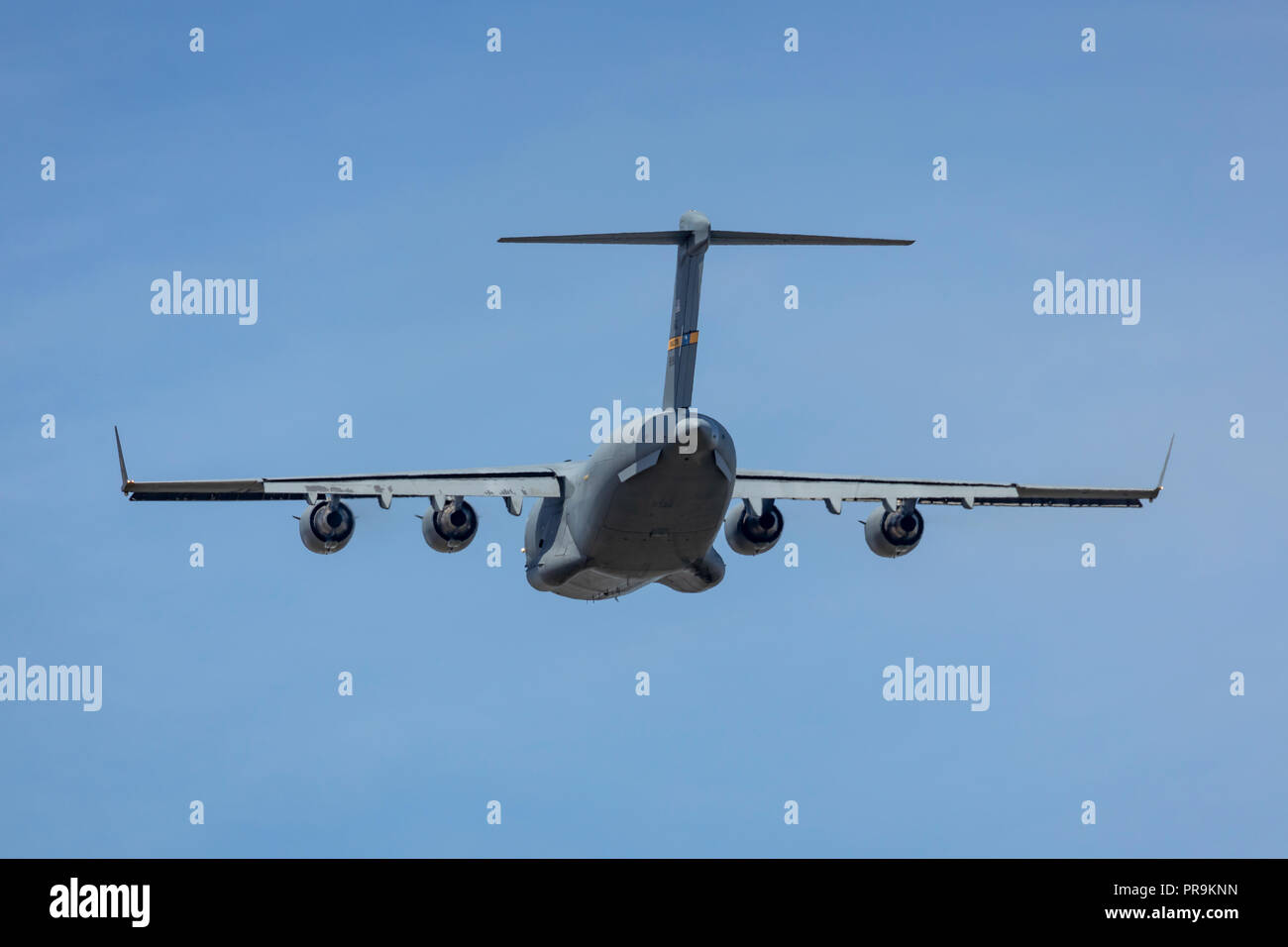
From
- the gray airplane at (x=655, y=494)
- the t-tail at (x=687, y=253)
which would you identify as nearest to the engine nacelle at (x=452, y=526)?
the gray airplane at (x=655, y=494)

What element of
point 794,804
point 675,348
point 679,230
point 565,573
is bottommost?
point 794,804

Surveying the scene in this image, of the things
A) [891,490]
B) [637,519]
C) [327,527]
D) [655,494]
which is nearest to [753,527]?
[891,490]

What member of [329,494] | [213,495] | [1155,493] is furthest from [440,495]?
[1155,493]

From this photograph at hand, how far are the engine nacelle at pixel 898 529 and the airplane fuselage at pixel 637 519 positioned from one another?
332 cm

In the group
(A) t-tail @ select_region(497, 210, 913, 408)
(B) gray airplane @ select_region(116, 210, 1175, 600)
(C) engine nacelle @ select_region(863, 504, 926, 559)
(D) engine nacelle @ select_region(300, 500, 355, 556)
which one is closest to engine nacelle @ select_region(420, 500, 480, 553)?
(B) gray airplane @ select_region(116, 210, 1175, 600)

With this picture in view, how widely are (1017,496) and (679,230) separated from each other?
32.4ft

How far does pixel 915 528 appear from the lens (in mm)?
37188

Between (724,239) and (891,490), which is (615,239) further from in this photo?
(891,490)

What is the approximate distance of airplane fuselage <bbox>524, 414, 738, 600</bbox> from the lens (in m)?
30.5

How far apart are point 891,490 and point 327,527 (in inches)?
436

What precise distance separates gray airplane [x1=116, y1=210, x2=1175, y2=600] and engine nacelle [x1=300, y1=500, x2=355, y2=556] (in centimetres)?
Answer: 2

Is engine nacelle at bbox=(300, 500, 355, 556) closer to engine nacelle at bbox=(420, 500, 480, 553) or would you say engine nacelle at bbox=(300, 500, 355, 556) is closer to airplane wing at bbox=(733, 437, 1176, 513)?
engine nacelle at bbox=(420, 500, 480, 553)

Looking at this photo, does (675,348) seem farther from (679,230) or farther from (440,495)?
(440,495)

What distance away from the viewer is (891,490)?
3688 cm
